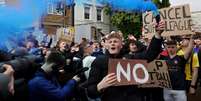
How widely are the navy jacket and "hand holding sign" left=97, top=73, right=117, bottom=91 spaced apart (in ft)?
2.11

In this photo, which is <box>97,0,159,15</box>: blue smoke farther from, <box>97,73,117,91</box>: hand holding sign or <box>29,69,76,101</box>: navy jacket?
<box>97,73,117,91</box>: hand holding sign

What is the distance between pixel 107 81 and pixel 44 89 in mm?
834

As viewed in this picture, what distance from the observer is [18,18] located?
5266 millimetres

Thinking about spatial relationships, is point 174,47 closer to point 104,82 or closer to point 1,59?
point 104,82

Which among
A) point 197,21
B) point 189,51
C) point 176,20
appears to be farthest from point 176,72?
point 197,21

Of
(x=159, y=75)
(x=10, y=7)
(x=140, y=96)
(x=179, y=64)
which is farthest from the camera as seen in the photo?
(x=179, y=64)

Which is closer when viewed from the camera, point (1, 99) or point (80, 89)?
point (1, 99)

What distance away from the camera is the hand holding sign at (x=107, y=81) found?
5164mm

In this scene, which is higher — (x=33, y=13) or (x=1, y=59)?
(x=33, y=13)

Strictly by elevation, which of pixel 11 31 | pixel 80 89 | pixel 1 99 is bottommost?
pixel 80 89

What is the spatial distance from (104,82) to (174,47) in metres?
3.32

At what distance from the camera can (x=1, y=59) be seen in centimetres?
479

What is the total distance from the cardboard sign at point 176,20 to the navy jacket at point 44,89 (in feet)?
7.69

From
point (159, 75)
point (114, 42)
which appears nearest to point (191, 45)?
point (159, 75)
